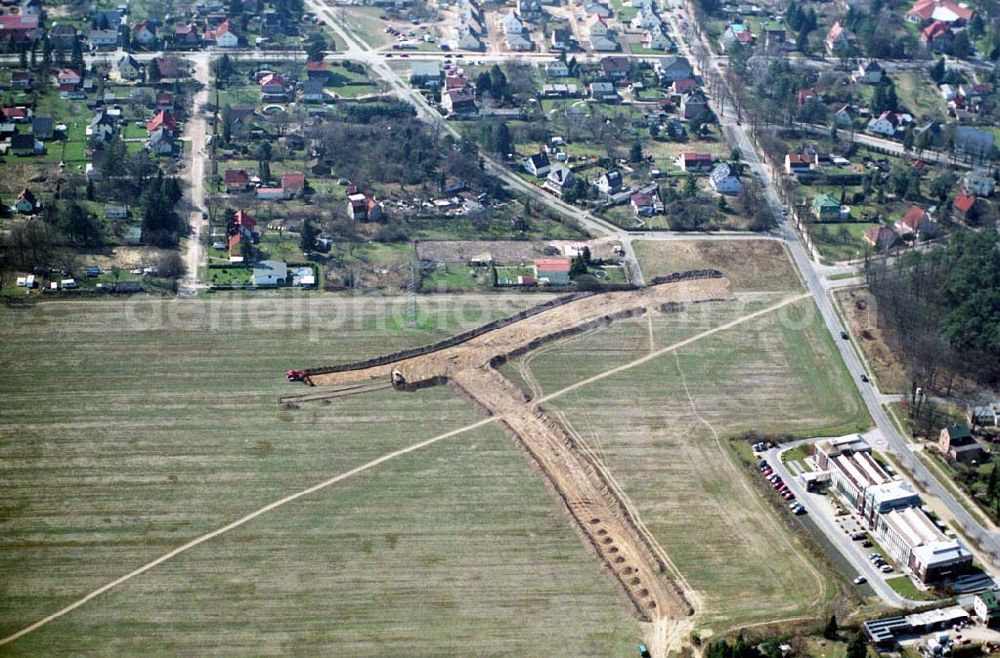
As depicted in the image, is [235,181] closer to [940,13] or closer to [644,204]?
[644,204]

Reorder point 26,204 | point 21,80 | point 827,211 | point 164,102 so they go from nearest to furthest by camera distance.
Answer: point 26,204 → point 827,211 → point 164,102 → point 21,80

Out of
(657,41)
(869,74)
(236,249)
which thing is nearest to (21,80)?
(236,249)

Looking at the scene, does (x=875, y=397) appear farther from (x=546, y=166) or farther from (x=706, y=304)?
(x=546, y=166)

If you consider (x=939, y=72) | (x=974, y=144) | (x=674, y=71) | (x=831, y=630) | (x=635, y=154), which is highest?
(x=939, y=72)

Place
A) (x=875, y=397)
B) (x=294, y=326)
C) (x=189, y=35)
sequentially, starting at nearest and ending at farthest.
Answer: (x=875, y=397) < (x=294, y=326) < (x=189, y=35)

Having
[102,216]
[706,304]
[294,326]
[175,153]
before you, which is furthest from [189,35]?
[706,304]

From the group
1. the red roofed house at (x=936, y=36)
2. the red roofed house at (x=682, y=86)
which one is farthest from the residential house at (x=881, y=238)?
the red roofed house at (x=936, y=36)

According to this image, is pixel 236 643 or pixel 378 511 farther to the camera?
pixel 378 511
